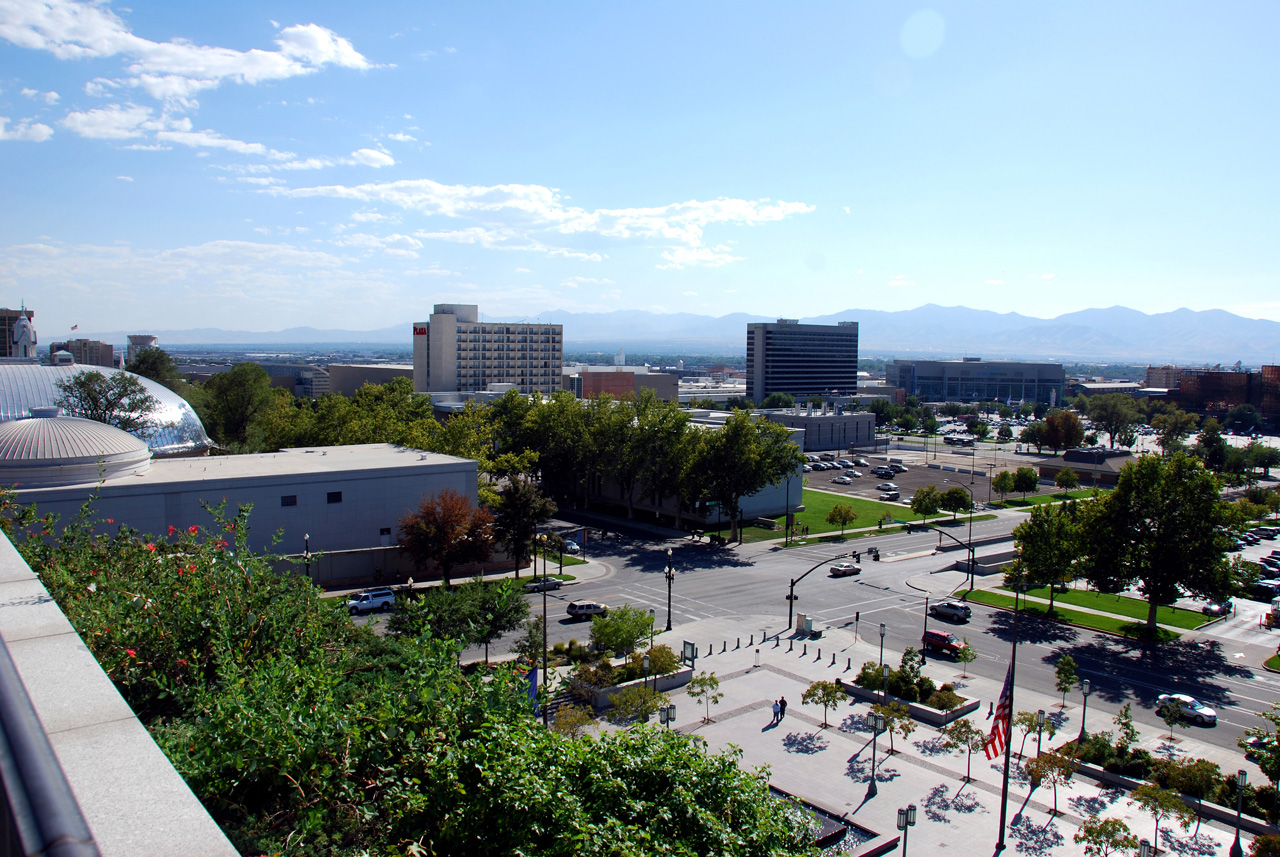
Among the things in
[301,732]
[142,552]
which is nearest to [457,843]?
[301,732]

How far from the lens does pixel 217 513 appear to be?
19844mm

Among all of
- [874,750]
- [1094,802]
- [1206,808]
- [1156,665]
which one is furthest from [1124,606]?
[874,750]

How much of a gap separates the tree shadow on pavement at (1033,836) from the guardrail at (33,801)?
84.5 ft

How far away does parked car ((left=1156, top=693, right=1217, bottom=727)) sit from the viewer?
103 feet

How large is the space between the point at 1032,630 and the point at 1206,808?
18866 millimetres

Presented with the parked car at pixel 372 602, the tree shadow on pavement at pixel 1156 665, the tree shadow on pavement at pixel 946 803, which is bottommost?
the tree shadow on pavement at pixel 1156 665

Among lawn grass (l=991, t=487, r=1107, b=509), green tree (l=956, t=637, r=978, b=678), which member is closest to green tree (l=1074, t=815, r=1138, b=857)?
green tree (l=956, t=637, r=978, b=678)

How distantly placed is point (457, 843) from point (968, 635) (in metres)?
37.7

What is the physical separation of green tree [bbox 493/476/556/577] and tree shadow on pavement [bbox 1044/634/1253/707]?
98.4 feet

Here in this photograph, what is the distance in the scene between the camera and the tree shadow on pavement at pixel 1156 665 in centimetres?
3478

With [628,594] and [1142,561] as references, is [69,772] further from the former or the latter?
[1142,561]

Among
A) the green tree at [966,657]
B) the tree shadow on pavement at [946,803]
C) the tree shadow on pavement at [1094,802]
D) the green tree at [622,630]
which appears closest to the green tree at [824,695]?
the tree shadow on pavement at [946,803]

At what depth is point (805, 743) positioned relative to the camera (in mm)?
28375

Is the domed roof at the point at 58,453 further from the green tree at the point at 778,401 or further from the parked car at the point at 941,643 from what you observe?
the green tree at the point at 778,401
